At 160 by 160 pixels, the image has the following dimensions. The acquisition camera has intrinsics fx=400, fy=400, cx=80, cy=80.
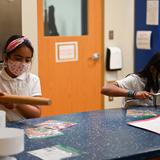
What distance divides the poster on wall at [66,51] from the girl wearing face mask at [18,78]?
65.7 inches

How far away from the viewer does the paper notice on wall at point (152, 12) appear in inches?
154

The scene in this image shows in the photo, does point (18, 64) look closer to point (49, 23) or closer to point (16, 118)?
point (16, 118)

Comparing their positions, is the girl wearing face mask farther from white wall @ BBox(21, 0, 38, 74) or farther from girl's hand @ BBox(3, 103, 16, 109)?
white wall @ BBox(21, 0, 38, 74)

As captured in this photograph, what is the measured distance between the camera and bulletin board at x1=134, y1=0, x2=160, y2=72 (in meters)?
3.99

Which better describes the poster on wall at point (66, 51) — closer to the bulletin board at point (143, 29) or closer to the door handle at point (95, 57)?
the door handle at point (95, 57)

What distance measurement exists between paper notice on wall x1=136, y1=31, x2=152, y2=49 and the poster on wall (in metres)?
0.66

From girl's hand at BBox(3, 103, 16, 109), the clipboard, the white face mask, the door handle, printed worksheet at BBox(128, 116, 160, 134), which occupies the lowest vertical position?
printed worksheet at BBox(128, 116, 160, 134)

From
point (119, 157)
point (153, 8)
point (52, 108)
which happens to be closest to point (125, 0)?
point (153, 8)

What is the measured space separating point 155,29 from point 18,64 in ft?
6.85

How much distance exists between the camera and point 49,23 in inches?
158

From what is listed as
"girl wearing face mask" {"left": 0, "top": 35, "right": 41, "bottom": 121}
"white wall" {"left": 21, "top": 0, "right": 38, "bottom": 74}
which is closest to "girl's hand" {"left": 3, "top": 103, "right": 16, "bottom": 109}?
"girl wearing face mask" {"left": 0, "top": 35, "right": 41, "bottom": 121}

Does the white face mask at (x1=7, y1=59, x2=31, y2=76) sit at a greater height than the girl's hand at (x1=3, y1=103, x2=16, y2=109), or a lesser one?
greater

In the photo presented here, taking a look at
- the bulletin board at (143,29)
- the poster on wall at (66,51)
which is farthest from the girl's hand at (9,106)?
the bulletin board at (143,29)

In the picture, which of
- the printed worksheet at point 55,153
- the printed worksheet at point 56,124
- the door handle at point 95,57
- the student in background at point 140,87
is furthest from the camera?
the door handle at point 95,57
